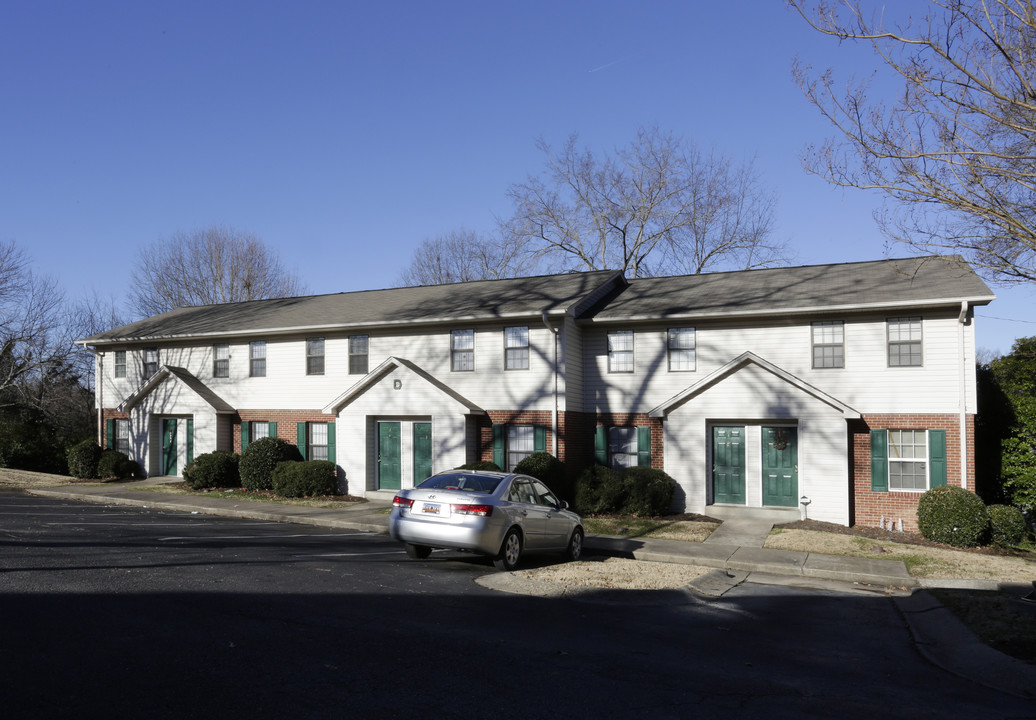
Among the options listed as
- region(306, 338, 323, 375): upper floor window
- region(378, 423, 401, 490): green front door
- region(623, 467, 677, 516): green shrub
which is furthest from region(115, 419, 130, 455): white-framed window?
region(623, 467, 677, 516): green shrub

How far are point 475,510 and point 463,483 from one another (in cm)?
112

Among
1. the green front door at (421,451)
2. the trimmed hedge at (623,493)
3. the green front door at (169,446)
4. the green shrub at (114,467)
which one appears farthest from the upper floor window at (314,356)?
the trimmed hedge at (623,493)

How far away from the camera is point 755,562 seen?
14.8 metres

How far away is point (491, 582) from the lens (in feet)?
38.2

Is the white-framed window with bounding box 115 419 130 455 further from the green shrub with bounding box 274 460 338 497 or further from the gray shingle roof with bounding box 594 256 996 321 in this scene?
the gray shingle roof with bounding box 594 256 996 321

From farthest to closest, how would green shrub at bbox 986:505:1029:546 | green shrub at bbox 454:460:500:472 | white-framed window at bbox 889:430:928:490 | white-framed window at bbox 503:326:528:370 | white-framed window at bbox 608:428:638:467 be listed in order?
white-framed window at bbox 503:326:528:370
white-framed window at bbox 608:428:638:467
green shrub at bbox 454:460:500:472
white-framed window at bbox 889:430:928:490
green shrub at bbox 986:505:1029:546

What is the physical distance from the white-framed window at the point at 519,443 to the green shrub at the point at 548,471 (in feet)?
3.97

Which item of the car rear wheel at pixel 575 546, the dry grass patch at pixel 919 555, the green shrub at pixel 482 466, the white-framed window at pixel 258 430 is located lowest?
the dry grass patch at pixel 919 555

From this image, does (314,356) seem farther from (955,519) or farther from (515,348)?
(955,519)

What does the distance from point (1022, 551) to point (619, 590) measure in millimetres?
10470

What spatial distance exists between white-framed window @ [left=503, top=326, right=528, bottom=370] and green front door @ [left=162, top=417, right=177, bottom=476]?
13.4m

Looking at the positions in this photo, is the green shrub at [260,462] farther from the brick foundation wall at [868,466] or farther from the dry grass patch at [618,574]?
the brick foundation wall at [868,466]

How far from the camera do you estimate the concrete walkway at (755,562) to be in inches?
333

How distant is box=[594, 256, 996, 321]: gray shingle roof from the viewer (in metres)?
19.8
